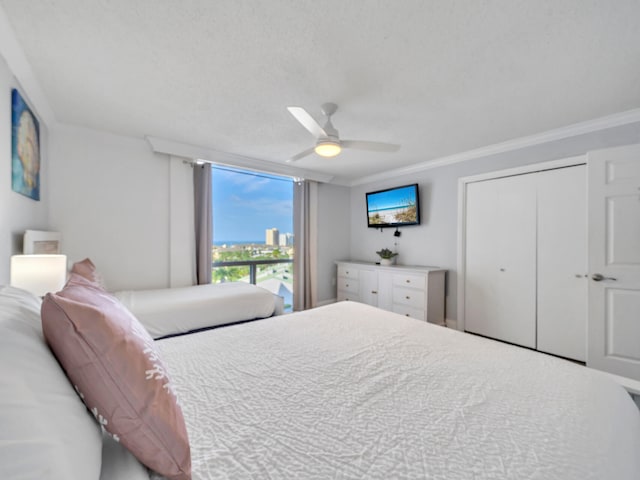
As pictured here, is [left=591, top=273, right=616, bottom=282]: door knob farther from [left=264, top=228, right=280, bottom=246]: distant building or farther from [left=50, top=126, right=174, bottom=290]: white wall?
[left=50, top=126, right=174, bottom=290]: white wall

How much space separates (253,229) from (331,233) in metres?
1.43

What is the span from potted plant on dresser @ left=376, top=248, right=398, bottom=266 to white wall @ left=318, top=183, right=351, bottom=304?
0.97 metres

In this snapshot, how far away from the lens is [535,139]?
113 inches

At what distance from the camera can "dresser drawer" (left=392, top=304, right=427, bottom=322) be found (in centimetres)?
341

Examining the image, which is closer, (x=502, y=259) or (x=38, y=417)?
(x=38, y=417)

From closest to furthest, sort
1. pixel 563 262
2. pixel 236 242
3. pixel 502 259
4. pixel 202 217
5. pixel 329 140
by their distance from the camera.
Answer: pixel 329 140 → pixel 563 262 → pixel 502 259 → pixel 202 217 → pixel 236 242

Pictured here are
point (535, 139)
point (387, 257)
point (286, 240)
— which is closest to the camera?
point (535, 139)

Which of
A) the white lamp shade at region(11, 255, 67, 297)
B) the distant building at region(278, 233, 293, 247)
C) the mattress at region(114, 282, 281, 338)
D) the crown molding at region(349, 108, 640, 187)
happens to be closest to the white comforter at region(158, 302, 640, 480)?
the white lamp shade at region(11, 255, 67, 297)

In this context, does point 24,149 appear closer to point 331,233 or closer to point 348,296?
point 331,233

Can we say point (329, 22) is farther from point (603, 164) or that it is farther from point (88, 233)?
point (88, 233)

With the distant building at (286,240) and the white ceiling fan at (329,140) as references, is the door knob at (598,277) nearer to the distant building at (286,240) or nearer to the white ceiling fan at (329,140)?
the white ceiling fan at (329,140)

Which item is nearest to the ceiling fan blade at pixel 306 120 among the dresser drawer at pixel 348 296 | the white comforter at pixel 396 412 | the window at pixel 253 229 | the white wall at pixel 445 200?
the white comforter at pixel 396 412

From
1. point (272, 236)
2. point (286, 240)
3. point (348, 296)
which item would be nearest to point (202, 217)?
point (272, 236)

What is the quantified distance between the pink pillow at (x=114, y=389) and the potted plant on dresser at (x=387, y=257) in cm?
374
